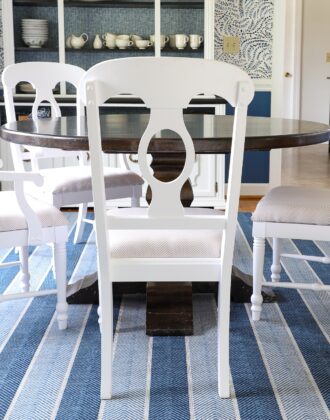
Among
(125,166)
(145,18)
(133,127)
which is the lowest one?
(125,166)

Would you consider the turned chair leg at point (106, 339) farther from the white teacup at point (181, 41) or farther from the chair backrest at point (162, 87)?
the white teacup at point (181, 41)

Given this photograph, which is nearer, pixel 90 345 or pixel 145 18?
pixel 90 345

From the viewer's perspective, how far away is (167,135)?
2250mm

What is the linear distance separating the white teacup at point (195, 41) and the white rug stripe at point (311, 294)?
1863 mm

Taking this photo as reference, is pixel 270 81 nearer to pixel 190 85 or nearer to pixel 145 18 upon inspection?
pixel 145 18

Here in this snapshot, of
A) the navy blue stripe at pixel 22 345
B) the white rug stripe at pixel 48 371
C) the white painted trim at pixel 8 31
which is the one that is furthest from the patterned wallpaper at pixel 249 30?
the white rug stripe at pixel 48 371

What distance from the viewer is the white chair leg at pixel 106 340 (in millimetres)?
1946

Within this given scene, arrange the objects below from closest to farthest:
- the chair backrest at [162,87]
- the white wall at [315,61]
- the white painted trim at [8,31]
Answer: the chair backrest at [162,87], the white painted trim at [8,31], the white wall at [315,61]

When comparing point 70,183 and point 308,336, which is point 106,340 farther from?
point 70,183

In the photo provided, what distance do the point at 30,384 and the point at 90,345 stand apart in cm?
33

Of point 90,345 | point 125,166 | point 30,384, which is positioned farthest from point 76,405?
point 125,166

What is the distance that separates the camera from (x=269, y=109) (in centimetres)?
513

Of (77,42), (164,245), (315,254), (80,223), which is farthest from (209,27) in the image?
(164,245)

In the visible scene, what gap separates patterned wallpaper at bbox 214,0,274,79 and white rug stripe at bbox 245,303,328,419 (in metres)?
2.76
